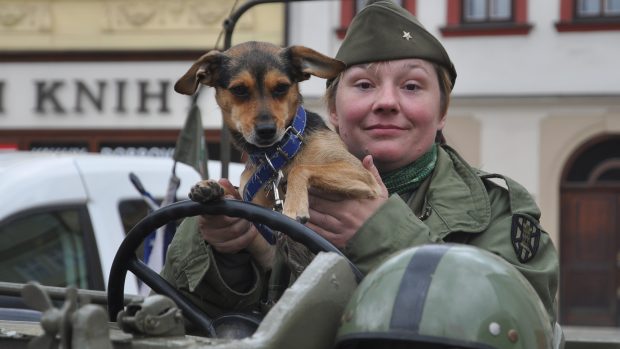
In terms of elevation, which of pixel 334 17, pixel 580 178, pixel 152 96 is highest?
pixel 334 17

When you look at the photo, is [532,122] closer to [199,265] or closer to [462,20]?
[462,20]

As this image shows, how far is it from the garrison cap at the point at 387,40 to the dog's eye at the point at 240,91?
0.29 meters

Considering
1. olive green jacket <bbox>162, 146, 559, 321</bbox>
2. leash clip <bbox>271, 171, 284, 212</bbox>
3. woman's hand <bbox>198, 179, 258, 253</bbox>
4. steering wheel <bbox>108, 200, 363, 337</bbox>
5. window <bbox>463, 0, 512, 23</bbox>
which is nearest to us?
steering wheel <bbox>108, 200, 363, 337</bbox>

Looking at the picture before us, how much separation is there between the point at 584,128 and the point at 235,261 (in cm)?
1574

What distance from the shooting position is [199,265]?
313 cm

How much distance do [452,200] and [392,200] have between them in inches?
10.9

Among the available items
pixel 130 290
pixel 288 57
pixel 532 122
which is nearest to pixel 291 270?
pixel 288 57

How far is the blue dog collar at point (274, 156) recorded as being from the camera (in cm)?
329

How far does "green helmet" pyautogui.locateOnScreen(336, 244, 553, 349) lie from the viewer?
6.94 feet

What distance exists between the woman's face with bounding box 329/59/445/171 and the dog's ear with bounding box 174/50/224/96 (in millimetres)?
358

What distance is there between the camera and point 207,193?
2.57 metres

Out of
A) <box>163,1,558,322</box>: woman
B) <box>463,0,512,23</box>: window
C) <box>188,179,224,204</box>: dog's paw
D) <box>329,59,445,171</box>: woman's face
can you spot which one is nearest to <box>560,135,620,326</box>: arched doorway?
<box>463,0,512,23</box>: window

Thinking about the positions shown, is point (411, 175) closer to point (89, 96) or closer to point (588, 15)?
point (588, 15)

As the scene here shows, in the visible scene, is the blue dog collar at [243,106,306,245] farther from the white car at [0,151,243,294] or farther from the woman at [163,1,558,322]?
the white car at [0,151,243,294]
